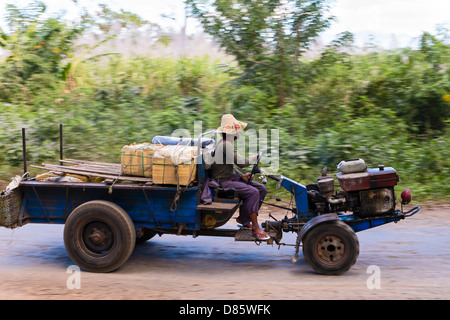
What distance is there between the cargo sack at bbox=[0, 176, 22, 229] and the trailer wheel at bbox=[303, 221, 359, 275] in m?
3.30

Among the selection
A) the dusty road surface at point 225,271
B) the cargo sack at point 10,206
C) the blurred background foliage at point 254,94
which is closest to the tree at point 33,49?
the blurred background foliage at point 254,94

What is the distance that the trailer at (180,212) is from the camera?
571cm

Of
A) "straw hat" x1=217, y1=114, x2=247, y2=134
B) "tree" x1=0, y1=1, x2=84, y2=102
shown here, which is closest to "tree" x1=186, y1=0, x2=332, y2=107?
"tree" x1=0, y1=1, x2=84, y2=102

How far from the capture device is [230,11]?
11.7 meters

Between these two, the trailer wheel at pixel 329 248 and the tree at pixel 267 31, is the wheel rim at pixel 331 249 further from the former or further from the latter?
the tree at pixel 267 31

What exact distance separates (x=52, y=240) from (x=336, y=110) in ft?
23.1

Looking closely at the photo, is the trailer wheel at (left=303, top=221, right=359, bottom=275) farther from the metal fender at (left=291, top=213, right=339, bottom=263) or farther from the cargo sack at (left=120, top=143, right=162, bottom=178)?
the cargo sack at (left=120, top=143, right=162, bottom=178)

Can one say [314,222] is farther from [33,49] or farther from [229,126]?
[33,49]

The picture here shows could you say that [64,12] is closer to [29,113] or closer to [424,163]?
[29,113]

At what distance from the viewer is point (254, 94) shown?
464 inches

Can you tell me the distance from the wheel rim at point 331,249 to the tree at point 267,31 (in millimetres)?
6633

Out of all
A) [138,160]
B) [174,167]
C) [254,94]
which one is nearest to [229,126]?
[174,167]

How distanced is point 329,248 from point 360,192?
741mm

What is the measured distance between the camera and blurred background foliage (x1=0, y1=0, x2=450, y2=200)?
10578mm
